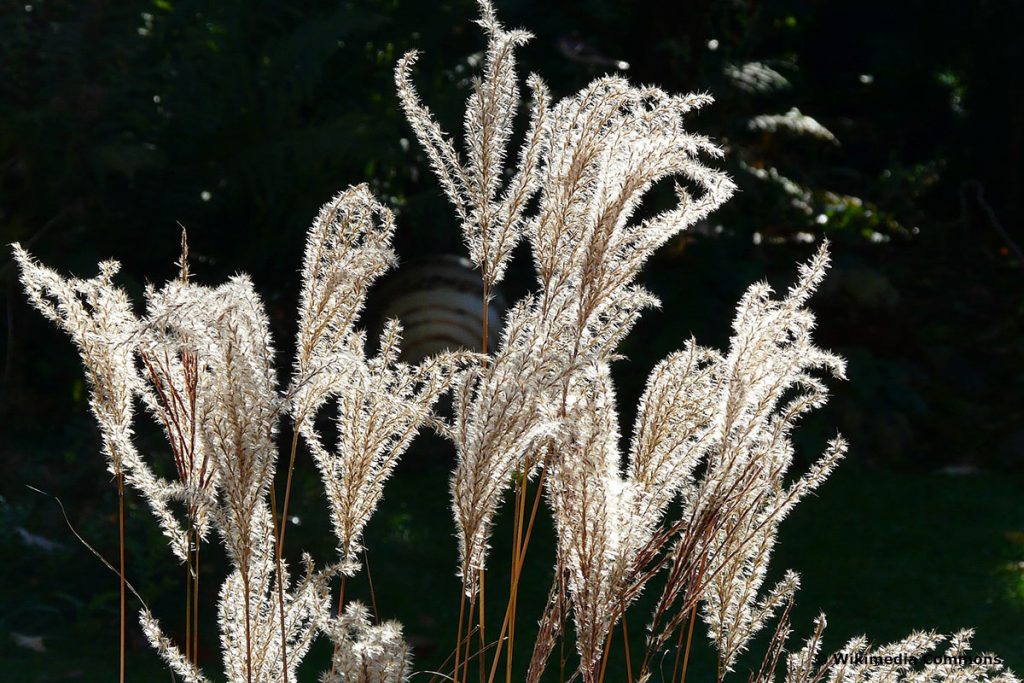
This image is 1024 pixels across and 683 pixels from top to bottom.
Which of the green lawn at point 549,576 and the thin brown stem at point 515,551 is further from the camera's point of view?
the green lawn at point 549,576

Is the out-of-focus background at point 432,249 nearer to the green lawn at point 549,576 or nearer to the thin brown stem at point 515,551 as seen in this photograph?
the green lawn at point 549,576

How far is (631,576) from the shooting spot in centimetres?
136

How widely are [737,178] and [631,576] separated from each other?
4945mm

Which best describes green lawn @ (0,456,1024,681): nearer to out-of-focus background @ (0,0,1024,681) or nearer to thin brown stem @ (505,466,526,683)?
out-of-focus background @ (0,0,1024,681)

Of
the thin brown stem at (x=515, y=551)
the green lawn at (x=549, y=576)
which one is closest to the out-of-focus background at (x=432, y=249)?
the green lawn at (x=549, y=576)

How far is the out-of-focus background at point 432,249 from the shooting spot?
3562mm

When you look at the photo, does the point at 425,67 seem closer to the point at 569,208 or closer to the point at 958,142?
the point at 958,142

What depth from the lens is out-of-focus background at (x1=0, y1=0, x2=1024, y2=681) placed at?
3.56 metres

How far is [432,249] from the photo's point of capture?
5723mm

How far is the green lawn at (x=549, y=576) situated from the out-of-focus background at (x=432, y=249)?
0.04ft

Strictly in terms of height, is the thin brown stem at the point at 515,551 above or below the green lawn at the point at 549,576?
below

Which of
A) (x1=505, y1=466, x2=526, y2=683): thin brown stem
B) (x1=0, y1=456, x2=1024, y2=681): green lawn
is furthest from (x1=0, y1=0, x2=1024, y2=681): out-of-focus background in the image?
(x1=505, y1=466, x2=526, y2=683): thin brown stem

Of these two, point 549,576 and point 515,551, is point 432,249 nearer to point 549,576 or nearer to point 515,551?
point 549,576

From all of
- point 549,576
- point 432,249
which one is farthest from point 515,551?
point 432,249
